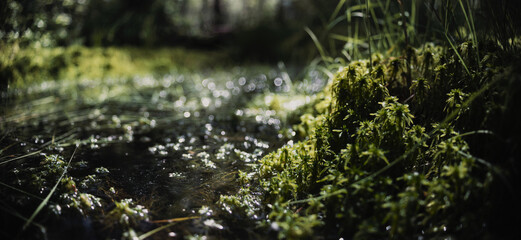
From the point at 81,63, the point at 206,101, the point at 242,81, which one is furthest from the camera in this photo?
the point at 242,81

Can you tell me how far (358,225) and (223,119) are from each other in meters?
2.54

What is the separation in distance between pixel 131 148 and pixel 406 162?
2.15 m

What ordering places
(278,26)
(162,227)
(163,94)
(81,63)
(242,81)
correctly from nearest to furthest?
(162,227) < (163,94) < (81,63) < (242,81) < (278,26)

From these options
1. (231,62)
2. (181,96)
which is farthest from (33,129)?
(231,62)

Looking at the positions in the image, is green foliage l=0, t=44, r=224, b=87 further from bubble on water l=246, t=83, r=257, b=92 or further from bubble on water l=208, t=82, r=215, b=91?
bubble on water l=246, t=83, r=257, b=92

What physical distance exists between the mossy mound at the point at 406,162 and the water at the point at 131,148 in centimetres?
36

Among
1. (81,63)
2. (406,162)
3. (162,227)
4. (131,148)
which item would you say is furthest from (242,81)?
(162,227)

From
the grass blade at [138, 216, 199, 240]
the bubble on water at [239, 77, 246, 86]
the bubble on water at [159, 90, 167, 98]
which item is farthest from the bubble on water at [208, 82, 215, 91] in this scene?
the grass blade at [138, 216, 199, 240]

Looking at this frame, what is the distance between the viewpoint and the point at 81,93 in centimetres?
493

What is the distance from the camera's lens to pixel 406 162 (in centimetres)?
171

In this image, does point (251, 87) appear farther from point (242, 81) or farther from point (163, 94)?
point (163, 94)

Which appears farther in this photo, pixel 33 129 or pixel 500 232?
pixel 33 129

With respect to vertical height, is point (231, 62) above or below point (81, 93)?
below

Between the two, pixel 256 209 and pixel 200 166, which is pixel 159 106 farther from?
pixel 256 209
